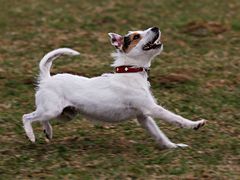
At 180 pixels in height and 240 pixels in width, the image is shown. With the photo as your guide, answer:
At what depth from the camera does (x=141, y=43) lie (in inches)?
227

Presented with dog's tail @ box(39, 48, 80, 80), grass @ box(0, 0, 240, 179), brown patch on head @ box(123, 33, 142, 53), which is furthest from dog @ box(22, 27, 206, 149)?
grass @ box(0, 0, 240, 179)

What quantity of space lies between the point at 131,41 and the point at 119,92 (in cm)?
47

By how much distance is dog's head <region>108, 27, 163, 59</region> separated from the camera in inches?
226

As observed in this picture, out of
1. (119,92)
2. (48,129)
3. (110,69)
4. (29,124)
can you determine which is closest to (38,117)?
(29,124)

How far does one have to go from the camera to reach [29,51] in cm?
964

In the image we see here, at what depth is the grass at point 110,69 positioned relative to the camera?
5.59 meters

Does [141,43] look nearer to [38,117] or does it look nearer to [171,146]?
[171,146]

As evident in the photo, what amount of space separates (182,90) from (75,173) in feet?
9.65

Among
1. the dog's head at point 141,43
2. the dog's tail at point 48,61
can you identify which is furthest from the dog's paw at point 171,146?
the dog's tail at point 48,61

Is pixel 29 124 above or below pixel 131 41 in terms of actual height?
below

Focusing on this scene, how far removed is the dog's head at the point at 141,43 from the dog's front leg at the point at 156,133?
2.04 ft

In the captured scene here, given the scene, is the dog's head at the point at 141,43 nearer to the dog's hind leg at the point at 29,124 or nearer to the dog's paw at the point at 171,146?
the dog's paw at the point at 171,146

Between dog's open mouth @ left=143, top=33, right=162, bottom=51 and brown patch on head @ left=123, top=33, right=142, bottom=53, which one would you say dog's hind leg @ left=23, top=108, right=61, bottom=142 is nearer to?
brown patch on head @ left=123, top=33, right=142, bottom=53

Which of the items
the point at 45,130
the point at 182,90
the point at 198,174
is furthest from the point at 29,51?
the point at 198,174
